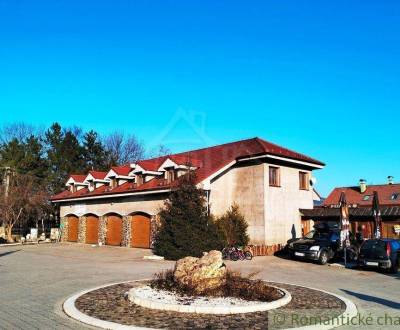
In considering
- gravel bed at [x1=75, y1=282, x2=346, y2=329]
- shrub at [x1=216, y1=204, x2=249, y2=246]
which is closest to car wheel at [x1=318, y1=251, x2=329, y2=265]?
shrub at [x1=216, y1=204, x2=249, y2=246]

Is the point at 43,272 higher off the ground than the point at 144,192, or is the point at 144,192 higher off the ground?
the point at 144,192

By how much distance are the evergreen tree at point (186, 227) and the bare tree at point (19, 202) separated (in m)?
23.1

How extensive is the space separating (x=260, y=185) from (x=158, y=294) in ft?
53.6

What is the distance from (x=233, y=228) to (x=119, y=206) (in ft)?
31.0

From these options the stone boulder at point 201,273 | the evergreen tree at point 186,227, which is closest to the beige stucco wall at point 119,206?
the evergreen tree at point 186,227

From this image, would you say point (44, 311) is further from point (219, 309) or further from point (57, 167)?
point (57, 167)

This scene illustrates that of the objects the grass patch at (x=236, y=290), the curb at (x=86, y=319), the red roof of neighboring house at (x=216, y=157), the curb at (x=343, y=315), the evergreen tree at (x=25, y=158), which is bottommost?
the curb at (x=343, y=315)

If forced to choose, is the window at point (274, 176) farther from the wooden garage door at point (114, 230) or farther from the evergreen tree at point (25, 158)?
the evergreen tree at point (25, 158)

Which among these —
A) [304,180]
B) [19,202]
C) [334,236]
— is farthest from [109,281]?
[19,202]

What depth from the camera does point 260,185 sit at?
84.5 feet

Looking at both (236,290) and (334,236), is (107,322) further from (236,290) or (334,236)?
(334,236)

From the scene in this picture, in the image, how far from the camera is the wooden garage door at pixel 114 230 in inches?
1214

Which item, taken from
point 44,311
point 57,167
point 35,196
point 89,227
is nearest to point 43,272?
point 44,311

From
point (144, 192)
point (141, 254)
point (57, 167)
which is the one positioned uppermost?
point (57, 167)
